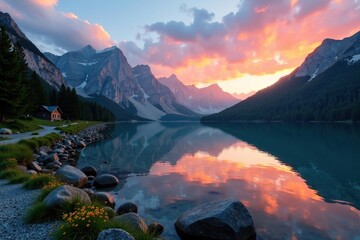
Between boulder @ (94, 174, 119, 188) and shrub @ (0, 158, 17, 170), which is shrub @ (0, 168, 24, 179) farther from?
A: boulder @ (94, 174, 119, 188)

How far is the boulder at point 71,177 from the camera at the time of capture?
66.7 feet

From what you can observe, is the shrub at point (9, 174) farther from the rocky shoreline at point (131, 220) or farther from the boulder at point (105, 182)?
the boulder at point (105, 182)

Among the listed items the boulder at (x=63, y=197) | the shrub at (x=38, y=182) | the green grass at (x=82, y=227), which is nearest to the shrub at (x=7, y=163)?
the shrub at (x=38, y=182)

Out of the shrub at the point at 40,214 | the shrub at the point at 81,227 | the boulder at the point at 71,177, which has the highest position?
the shrub at the point at 81,227

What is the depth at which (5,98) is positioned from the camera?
51.4 metres

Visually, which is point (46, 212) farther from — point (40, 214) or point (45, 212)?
point (40, 214)

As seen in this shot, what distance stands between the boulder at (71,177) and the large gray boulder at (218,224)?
31.1ft

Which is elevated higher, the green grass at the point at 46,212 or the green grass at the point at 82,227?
the green grass at the point at 82,227

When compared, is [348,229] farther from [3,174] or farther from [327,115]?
[327,115]

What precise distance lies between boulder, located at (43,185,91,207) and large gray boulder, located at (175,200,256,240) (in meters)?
5.22

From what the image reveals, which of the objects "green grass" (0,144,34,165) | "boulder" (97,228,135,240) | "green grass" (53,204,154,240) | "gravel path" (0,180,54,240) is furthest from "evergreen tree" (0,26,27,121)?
"boulder" (97,228,135,240)

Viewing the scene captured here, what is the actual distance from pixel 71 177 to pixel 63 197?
9.71m

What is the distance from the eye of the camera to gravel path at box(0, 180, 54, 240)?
32.0 feet

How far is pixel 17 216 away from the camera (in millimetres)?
11766
